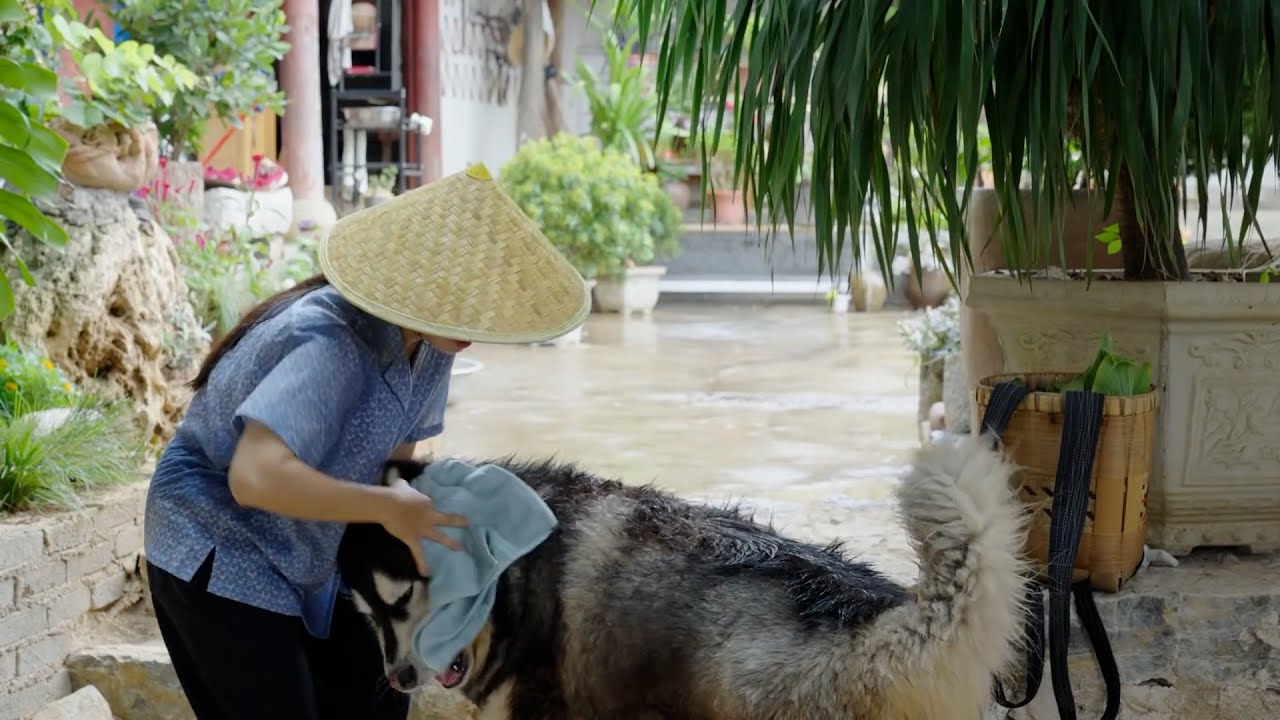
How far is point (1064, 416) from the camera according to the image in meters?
2.16

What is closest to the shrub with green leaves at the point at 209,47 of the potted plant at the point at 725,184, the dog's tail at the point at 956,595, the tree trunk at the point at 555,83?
the dog's tail at the point at 956,595

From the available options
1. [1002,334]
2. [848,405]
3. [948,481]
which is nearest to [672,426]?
[848,405]

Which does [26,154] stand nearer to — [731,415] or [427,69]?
[731,415]

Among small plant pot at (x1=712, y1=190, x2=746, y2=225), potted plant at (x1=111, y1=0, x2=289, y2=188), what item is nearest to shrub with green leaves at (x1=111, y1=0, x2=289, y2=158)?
potted plant at (x1=111, y1=0, x2=289, y2=188)

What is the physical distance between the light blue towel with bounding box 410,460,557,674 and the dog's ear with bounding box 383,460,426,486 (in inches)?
2.8

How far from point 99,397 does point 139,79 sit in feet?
3.45

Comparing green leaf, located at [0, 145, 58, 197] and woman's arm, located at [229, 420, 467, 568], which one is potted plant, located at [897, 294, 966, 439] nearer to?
green leaf, located at [0, 145, 58, 197]

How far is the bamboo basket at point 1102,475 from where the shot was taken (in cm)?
217

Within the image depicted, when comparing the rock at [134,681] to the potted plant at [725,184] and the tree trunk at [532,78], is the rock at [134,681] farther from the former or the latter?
the tree trunk at [532,78]

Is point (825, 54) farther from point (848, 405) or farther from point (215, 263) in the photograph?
point (848, 405)

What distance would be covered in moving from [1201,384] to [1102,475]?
40 cm

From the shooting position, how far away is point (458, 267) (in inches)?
65.1

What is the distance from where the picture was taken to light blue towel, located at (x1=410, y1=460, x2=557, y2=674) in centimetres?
159

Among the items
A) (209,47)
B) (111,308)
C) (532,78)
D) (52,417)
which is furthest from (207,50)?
(532,78)
